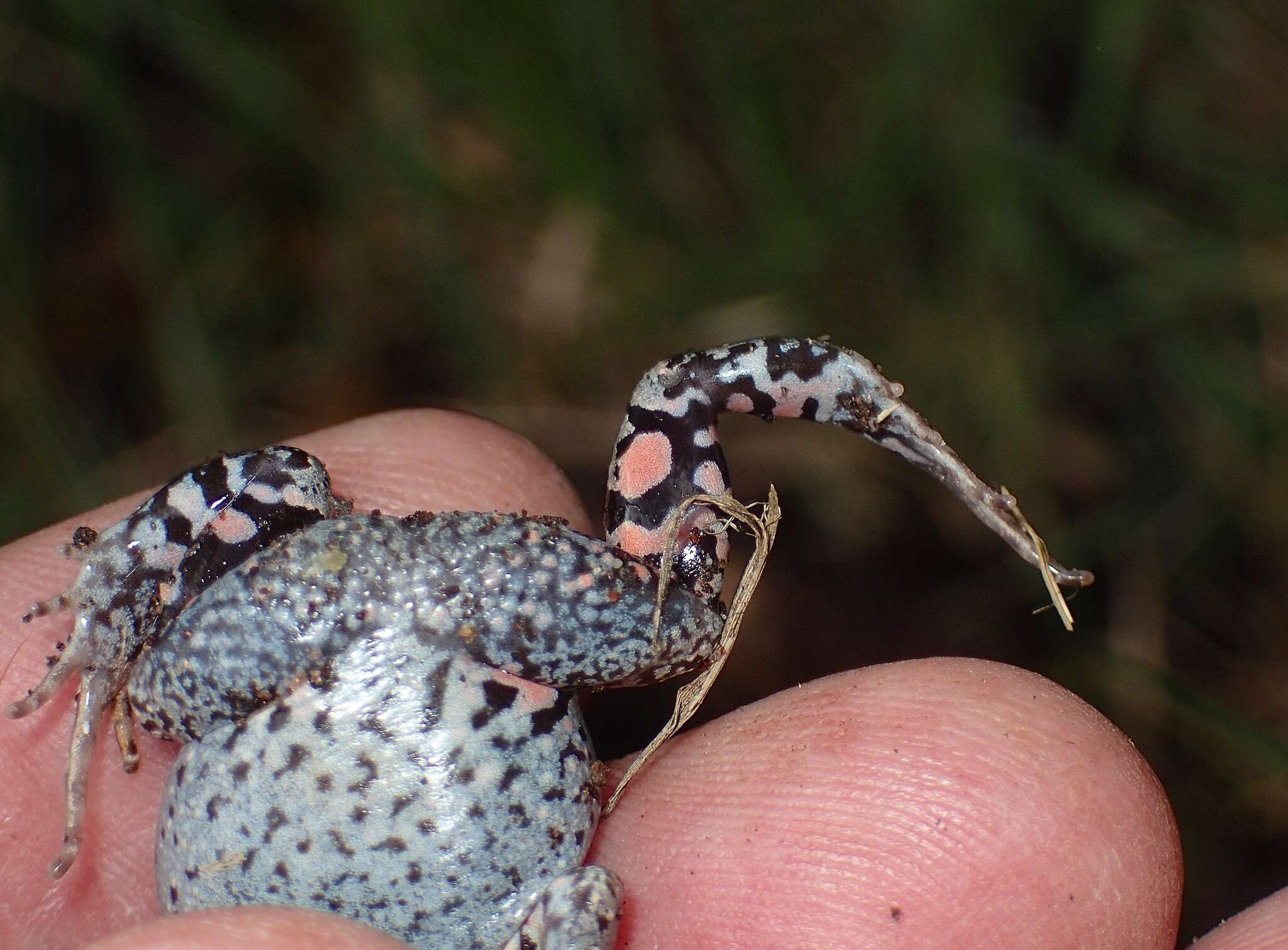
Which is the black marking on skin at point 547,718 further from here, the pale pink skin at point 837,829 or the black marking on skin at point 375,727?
the pale pink skin at point 837,829

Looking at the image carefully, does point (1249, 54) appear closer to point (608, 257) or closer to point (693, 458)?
point (608, 257)

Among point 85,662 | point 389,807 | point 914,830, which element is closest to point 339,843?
point 389,807

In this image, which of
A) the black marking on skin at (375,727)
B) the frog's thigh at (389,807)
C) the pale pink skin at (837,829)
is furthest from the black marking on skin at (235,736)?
the pale pink skin at (837,829)

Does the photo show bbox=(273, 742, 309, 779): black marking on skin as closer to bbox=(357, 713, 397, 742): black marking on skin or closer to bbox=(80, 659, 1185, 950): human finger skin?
bbox=(357, 713, 397, 742): black marking on skin

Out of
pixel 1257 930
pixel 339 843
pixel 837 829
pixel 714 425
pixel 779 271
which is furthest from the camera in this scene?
pixel 779 271

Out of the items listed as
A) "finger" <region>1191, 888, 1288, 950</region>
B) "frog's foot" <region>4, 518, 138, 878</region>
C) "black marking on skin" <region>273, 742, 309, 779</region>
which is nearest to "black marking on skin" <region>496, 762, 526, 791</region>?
"black marking on skin" <region>273, 742, 309, 779</region>

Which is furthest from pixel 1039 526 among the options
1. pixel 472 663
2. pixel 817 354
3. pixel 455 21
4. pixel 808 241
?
pixel 455 21

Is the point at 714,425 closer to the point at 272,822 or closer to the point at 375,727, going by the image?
the point at 375,727
